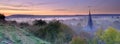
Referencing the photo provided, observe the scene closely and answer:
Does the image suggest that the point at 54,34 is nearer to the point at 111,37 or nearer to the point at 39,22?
the point at 39,22

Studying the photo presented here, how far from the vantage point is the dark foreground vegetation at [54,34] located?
2180cm

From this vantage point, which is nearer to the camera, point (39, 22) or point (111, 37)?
Answer: point (111, 37)

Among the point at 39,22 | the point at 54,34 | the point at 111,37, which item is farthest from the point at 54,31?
the point at 111,37

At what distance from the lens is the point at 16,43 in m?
17.9

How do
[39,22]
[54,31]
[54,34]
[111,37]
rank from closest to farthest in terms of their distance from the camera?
[111,37]
[54,34]
[54,31]
[39,22]

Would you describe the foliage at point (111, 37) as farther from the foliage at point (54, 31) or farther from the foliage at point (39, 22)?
the foliage at point (39, 22)

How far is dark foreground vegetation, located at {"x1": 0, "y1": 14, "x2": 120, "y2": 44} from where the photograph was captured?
21.8 m

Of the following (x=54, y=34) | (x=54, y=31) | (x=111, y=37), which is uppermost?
(x=111, y=37)

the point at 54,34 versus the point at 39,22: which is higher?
the point at 39,22

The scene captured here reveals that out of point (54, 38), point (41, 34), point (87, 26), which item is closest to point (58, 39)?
point (54, 38)

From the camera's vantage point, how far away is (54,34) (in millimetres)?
34250

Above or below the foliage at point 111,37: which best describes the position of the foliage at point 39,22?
below

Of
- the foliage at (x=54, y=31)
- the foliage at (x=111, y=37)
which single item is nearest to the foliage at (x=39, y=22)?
the foliage at (x=54, y=31)

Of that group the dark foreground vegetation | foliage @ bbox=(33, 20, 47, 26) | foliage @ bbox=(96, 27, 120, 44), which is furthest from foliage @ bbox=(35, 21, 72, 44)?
foliage @ bbox=(96, 27, 120, 44)
